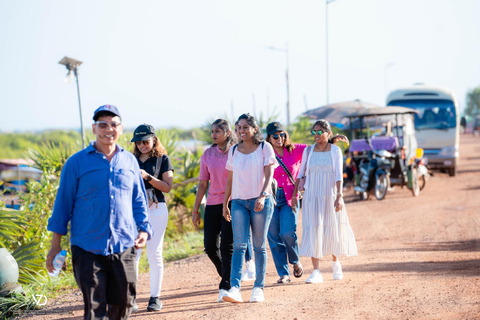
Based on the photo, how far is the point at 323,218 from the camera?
23.7 feet

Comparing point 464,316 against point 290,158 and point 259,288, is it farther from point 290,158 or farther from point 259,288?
point 290,158

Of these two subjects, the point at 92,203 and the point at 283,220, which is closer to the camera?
the point at 92,203

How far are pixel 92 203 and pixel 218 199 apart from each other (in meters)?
2.55

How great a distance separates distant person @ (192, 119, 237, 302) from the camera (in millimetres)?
6500

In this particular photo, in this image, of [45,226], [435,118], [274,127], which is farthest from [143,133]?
[435,118]

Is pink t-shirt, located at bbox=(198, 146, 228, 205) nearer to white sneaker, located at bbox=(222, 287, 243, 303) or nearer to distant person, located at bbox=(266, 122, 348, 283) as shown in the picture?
distant person, located at bbox=(266, 122, 348, 283)

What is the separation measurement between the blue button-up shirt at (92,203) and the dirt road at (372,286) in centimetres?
200

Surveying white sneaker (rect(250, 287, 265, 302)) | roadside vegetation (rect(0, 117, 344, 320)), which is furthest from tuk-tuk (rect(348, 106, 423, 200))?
white sneaker (rect(250, 287, 265, 302))

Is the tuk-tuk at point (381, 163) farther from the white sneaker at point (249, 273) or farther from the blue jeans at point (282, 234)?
the blue jeans at point (282, 234)

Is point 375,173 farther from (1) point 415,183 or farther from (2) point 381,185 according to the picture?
(1) point 415,183

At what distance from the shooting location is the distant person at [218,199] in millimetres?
6500

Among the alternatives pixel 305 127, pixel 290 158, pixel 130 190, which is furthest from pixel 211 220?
pixel 305 127

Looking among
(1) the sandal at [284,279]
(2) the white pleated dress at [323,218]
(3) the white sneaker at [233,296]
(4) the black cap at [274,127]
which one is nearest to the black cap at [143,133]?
(4) the black cap at [274,127]

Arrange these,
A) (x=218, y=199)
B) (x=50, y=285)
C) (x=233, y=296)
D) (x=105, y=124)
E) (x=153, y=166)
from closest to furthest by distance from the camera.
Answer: (x=105, y=124)
(x=233, y=296)
(x=153, y=166)
(x=218, y=199)
(x=50, y=285)
